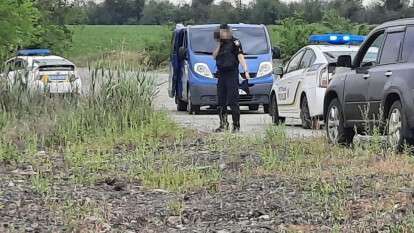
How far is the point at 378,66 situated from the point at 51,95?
6.13 metres

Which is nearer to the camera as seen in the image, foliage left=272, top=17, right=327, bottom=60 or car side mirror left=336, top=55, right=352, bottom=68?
car side mirror left=336, top=55, right=352, bottom=68

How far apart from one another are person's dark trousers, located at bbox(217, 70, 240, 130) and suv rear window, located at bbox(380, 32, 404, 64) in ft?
13.8

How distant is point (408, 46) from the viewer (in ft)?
35.3

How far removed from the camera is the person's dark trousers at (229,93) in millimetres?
15108

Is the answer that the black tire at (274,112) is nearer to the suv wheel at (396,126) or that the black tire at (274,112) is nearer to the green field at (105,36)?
the suv wheel at (396,126)

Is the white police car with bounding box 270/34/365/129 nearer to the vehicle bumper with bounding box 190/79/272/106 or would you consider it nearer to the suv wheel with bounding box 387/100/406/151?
the vehicle bumper with bounding box 190/79/272/106

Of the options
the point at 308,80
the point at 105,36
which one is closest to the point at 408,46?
the point at 308,80

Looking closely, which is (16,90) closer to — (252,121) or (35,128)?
(35,128)

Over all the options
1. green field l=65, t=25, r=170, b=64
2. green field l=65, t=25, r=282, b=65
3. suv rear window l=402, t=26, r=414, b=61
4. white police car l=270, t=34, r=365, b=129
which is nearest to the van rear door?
white police car l=270, t=34, r=365, b=129

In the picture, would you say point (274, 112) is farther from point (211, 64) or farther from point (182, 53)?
point (182, 53)

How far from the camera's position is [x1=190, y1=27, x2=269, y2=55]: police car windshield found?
72.4ft

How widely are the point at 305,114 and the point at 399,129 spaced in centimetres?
580

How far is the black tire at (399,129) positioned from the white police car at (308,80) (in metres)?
4.44

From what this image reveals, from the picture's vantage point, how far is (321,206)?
23.1 feet
